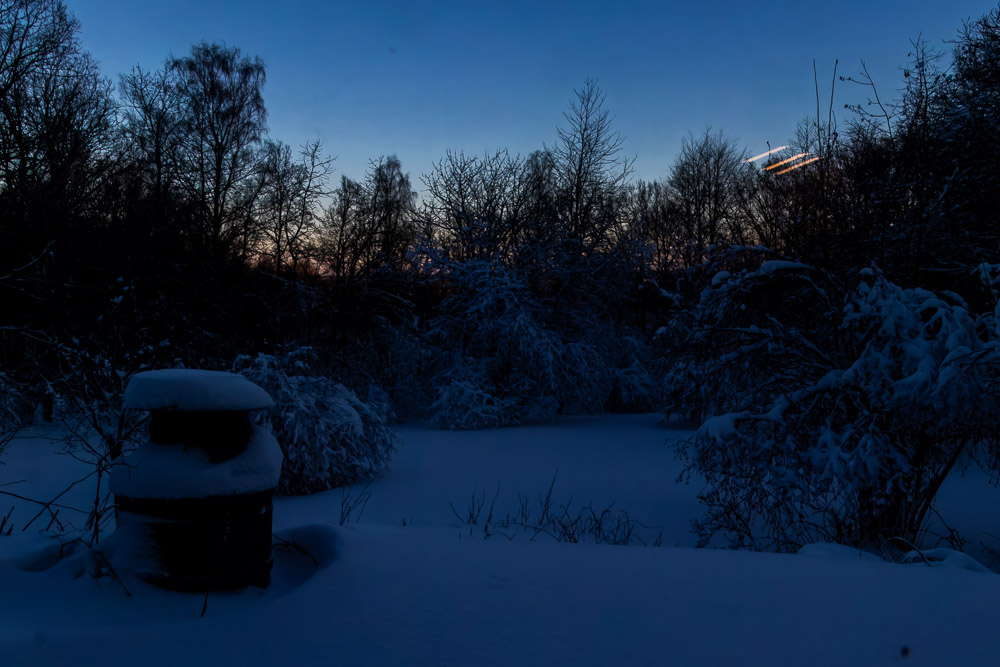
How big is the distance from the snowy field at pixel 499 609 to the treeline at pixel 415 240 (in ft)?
14.8

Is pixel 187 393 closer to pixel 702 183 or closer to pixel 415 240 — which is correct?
pixel 415 240

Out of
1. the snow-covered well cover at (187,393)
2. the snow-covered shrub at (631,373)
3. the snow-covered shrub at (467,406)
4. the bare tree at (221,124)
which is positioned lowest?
the snow-covered shrub at (467,406)

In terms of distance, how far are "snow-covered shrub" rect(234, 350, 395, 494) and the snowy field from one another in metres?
6.06

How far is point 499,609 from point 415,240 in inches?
705

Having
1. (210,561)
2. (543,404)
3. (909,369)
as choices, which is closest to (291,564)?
(210,561)

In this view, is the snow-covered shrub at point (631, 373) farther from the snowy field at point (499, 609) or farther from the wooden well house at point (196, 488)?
the wooden well house at point (196, 488)

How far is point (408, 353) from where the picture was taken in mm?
18141

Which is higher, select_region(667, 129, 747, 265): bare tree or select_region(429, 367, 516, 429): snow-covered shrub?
select_region(667, 129, 747, 265): bare tree

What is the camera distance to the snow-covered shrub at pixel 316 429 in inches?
350

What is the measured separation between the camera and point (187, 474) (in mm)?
2291

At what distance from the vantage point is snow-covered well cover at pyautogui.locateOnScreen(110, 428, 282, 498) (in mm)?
2277

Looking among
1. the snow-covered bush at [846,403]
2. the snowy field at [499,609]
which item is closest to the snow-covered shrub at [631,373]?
the snow-covered bush at [846,403]

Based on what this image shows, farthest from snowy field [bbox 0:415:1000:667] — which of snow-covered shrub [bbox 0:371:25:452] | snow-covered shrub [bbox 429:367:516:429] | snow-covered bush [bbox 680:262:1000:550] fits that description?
snow-covered shrub [bbox 429:367:516:429]

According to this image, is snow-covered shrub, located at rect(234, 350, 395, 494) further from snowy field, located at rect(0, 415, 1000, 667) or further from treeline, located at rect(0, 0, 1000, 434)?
snowy field, located at rect(0, 415, 1000, 667)
